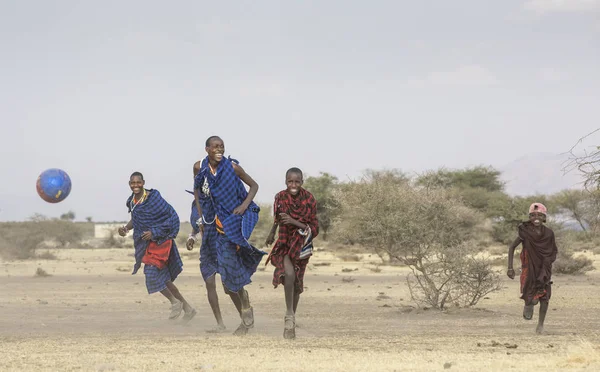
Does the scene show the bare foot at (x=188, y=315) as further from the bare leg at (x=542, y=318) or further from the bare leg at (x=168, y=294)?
the bare leg at (x=542, y=318)

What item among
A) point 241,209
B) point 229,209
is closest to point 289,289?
point 241,209

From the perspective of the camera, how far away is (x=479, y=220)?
47.5 meters

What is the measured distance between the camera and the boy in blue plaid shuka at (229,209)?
Answer: 11.4 m

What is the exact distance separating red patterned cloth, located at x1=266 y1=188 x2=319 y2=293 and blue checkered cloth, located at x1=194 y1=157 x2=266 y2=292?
39 centimetres

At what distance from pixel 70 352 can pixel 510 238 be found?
39044 millimetres

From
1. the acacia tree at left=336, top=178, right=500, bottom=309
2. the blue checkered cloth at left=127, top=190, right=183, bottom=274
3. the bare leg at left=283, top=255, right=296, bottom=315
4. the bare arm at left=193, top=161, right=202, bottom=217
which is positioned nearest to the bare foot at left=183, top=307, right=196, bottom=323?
the blue checkered cloth at left=127, top=190, right=183, bottom=274

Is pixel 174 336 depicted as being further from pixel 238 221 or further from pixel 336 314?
pixel 336 314

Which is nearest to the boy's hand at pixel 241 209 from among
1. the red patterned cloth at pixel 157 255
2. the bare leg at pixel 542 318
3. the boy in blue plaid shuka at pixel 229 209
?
the boy in blue plaid shuka at pixel 229 209

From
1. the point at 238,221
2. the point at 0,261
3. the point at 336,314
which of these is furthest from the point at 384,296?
the point at 0,261

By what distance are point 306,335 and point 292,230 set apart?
1.24 meters

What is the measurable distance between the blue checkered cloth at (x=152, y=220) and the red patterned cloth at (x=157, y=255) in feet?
0.21

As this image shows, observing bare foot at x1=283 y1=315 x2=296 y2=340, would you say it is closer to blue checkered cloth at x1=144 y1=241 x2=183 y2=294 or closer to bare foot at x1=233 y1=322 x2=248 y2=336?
bare foot at x1=233 y1=322 x2=248 y2=336

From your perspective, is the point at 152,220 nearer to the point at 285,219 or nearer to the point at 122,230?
the point at 122,230

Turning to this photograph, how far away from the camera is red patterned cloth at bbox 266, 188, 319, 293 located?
1111 centimetres
